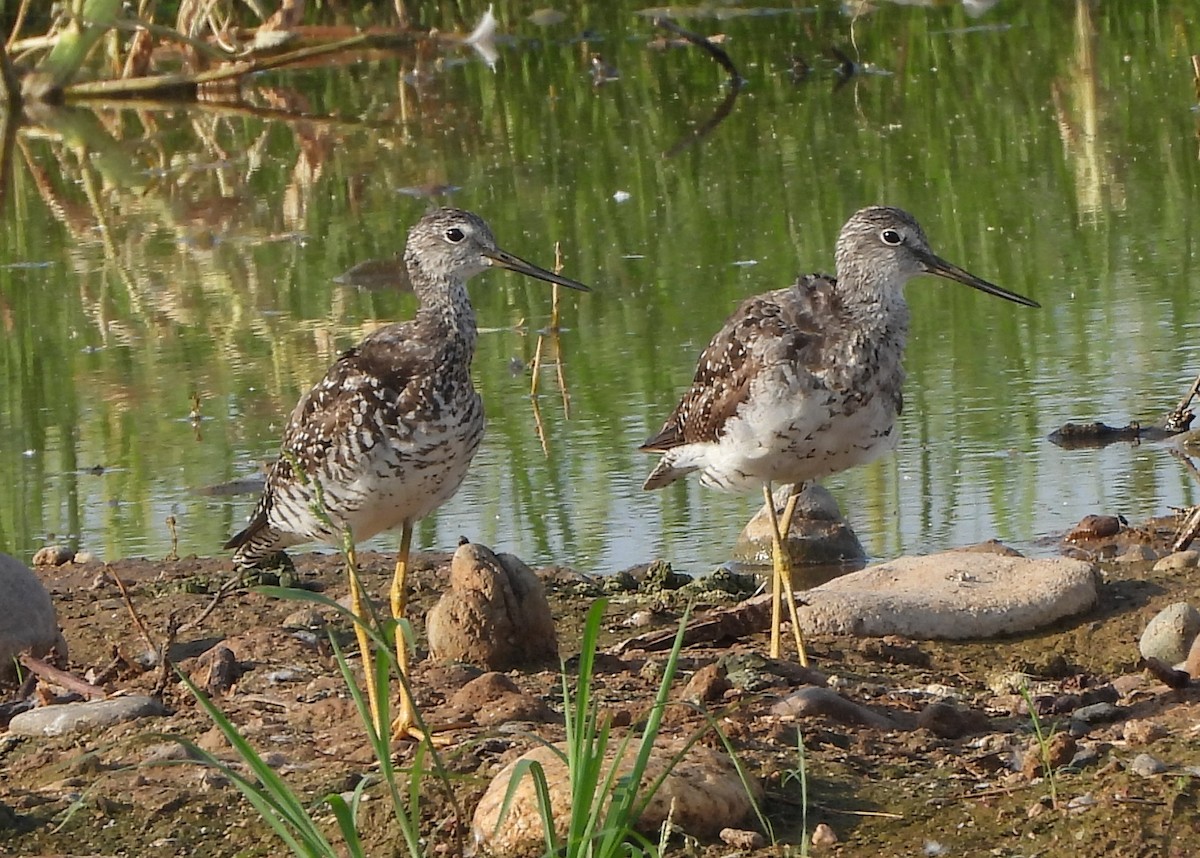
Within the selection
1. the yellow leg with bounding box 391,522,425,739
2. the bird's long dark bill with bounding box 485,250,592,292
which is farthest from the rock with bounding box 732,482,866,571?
the yellow leg with bounding box 391,522,425,739

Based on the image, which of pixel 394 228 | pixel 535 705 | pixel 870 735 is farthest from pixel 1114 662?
pixel 394 228

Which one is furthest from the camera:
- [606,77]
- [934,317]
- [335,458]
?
[606,77]

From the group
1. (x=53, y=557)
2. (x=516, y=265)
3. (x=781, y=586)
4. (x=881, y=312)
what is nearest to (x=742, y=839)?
(x=781, y=586)

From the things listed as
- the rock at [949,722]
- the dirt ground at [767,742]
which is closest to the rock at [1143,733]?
the dirt ground at [767,742]

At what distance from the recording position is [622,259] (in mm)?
11359

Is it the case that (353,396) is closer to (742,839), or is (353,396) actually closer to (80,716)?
(80,716)

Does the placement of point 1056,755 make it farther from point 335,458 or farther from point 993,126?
point 993,126

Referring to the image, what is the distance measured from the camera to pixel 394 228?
41.3ft

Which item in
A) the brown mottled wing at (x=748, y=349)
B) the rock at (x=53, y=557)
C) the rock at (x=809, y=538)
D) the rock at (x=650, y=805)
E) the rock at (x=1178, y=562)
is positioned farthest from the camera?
the rock at (x=53, y=557)

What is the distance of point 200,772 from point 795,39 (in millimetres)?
15329

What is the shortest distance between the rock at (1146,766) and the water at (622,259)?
9.63 ft

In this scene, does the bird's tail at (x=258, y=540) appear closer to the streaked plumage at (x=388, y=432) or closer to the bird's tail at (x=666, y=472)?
the streaked plumage at (x=388, y=432)

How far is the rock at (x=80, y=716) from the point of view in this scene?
17.2 feet

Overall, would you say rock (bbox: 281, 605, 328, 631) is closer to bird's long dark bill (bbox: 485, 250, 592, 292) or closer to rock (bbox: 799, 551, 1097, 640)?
bird's long dark bill (bbox: 485, 250, 592, 292)
